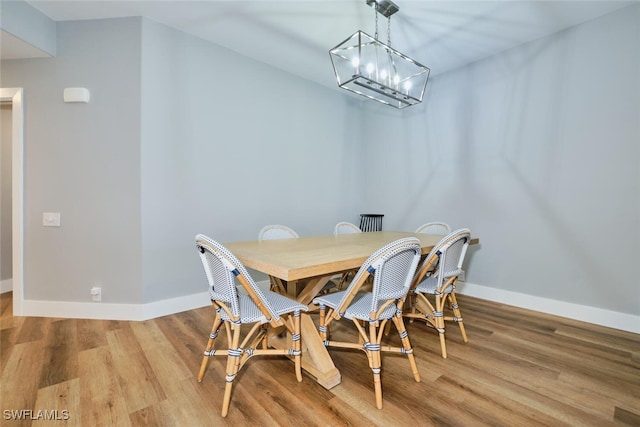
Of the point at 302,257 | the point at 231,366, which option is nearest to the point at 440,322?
the point at 302,257

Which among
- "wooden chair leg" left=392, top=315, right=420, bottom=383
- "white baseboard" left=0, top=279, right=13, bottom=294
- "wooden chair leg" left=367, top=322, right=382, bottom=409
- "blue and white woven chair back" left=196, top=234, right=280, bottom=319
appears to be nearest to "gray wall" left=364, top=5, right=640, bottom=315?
"wooden chair leg" left=392, top=315, right=420, bottom=383

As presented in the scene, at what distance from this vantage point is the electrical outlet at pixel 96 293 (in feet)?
8.27

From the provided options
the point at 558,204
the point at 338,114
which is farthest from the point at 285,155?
the point at 558,204

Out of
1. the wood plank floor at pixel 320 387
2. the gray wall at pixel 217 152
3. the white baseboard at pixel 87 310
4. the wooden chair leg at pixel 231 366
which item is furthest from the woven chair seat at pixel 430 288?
the white baseboard at pixel 87 310

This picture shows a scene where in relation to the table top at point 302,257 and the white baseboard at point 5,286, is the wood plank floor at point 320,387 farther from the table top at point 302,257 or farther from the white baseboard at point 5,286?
the white baseboard at point 5,286

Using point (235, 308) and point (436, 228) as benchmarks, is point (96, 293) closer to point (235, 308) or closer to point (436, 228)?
point (235, 308)

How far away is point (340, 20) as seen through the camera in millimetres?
2529

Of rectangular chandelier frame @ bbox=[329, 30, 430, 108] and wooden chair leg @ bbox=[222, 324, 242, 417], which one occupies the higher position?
rectangular chandelier frame @ bbox=[329, 30, 430, 108]

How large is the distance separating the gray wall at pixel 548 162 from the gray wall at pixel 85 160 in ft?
10.6

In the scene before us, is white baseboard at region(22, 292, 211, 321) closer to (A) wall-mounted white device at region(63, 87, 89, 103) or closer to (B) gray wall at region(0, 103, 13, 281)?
(B) gray wall at region(0, 103, 13, 281)

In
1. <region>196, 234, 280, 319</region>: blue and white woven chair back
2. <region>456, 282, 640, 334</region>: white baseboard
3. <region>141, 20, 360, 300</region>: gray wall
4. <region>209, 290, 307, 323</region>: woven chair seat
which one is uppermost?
<region>141, 20, 360, 300</region>: gray wall

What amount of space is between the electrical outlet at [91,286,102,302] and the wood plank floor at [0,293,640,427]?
27cm

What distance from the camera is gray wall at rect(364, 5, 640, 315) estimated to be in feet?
7.91

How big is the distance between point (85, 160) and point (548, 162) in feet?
14.0
